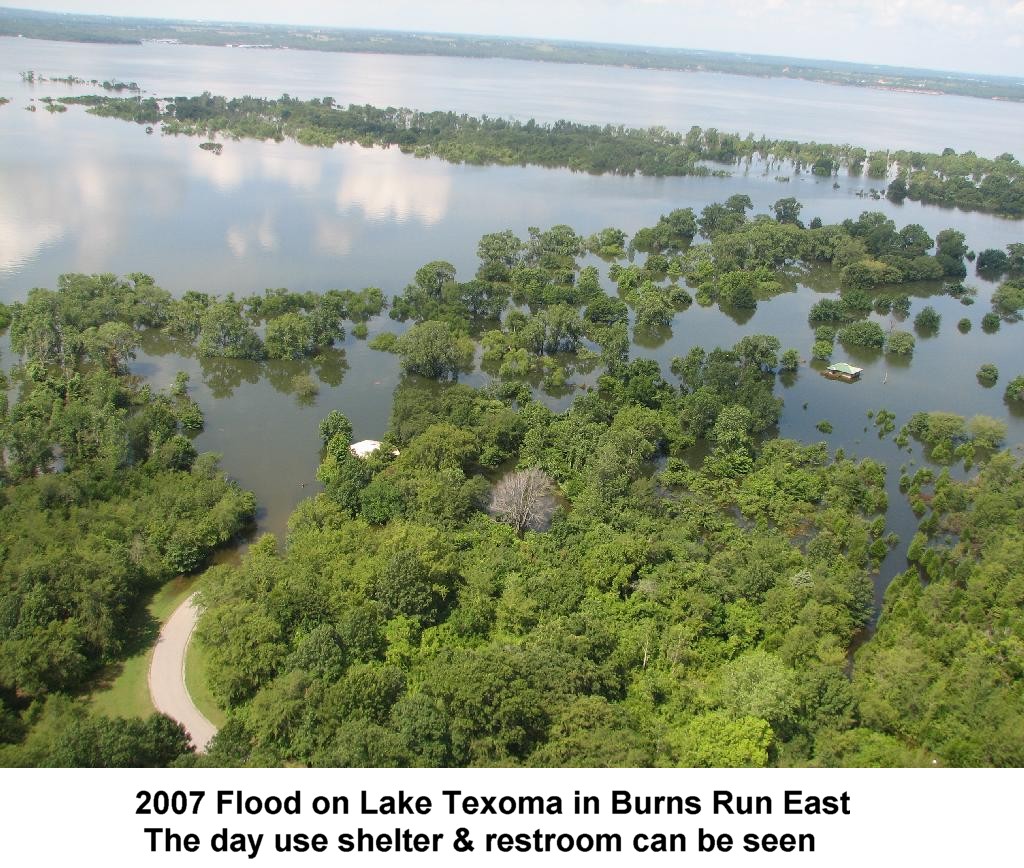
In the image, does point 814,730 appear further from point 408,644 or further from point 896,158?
point 896,158

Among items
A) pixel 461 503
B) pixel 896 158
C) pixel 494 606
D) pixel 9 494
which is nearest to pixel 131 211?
pixel 9 494

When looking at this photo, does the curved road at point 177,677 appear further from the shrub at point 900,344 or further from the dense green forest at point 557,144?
the dense green forest at point 557,144

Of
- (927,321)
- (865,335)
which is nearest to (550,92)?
(927,321)

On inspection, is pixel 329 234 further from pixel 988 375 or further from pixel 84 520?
pixel 988 375

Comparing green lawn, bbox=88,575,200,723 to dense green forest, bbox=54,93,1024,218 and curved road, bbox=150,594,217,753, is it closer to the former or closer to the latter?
curved road, bbox=150,594,217,753

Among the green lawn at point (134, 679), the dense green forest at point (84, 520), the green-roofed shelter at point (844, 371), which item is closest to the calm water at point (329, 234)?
the green-roofed shelter at point (844, 371)

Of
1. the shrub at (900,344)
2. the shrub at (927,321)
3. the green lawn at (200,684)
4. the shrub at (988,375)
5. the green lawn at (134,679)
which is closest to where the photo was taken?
the green lawn at (200,684)
